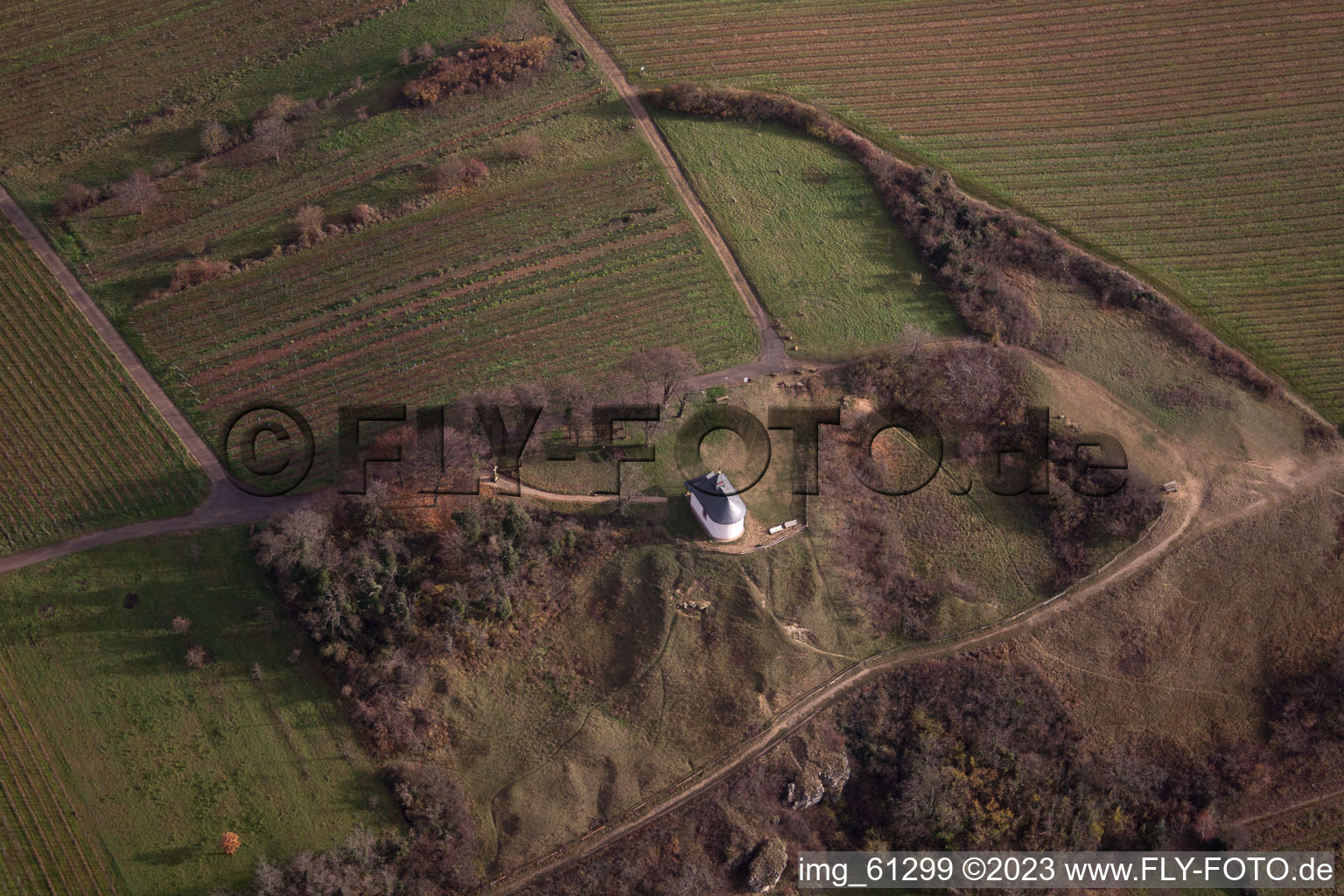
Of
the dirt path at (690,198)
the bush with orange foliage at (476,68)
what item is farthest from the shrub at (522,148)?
the dirt path at (690,198)

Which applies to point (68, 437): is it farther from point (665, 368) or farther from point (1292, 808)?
point (1292, 808)

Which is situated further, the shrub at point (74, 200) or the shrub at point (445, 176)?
the shrub at point (445, 176)

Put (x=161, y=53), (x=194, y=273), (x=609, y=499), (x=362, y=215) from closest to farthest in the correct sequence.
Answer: (x=609, y=499) < (x=194, y=273) < (x=362, y=215) < (x=161, y=53)

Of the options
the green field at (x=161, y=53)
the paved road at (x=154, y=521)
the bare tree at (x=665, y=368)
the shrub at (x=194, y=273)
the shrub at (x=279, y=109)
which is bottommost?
the bare tree at (x=665, y=368)

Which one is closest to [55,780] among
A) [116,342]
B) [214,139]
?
[116,342]

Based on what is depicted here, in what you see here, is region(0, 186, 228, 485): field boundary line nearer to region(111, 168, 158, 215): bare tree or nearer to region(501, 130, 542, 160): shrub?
region(111, 168, 158, 215): bare tree

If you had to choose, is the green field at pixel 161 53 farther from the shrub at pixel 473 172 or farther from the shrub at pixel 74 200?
the shrub at pixel 473 172

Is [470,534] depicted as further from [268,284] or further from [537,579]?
[268,284]

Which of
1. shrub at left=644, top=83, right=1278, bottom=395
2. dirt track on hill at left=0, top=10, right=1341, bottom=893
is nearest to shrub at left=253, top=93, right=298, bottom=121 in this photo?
dirt track on hill at left=0, top=10, right=1341, bottom=893
